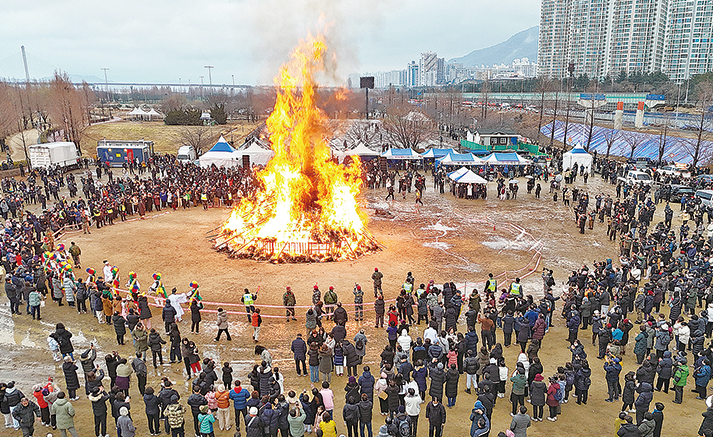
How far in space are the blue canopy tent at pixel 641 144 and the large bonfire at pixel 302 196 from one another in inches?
1618

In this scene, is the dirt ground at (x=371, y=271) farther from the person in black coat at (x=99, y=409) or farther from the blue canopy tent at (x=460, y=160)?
the blue canopy tent at (x=460, y=160)

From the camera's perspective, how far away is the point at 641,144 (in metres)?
57.3

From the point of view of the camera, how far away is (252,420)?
376 inches

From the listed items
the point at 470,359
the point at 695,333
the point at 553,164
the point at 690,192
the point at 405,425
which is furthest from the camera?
the point at 553,164

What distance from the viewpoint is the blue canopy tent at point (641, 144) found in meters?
52.2

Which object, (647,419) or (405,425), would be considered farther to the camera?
(647,419)

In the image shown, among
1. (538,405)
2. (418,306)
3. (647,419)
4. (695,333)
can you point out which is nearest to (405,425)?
(538,405)

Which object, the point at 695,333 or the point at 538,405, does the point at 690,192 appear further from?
the point at 538,405

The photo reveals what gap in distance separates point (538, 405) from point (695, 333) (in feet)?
20.7

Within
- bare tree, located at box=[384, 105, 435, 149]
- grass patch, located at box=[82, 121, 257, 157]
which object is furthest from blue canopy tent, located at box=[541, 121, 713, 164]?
grass patch, located at box=[82, 121, 257, 157]

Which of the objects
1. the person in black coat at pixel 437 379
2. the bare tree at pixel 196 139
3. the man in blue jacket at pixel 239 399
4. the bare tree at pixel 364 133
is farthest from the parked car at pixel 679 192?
the bare tree at pixel 196 139

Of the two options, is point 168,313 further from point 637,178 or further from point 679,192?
point 637,178

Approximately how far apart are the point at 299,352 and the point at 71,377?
18.1ft

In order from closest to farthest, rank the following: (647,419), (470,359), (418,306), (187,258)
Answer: (647,419), (470,359), (418,306), (187,258)
